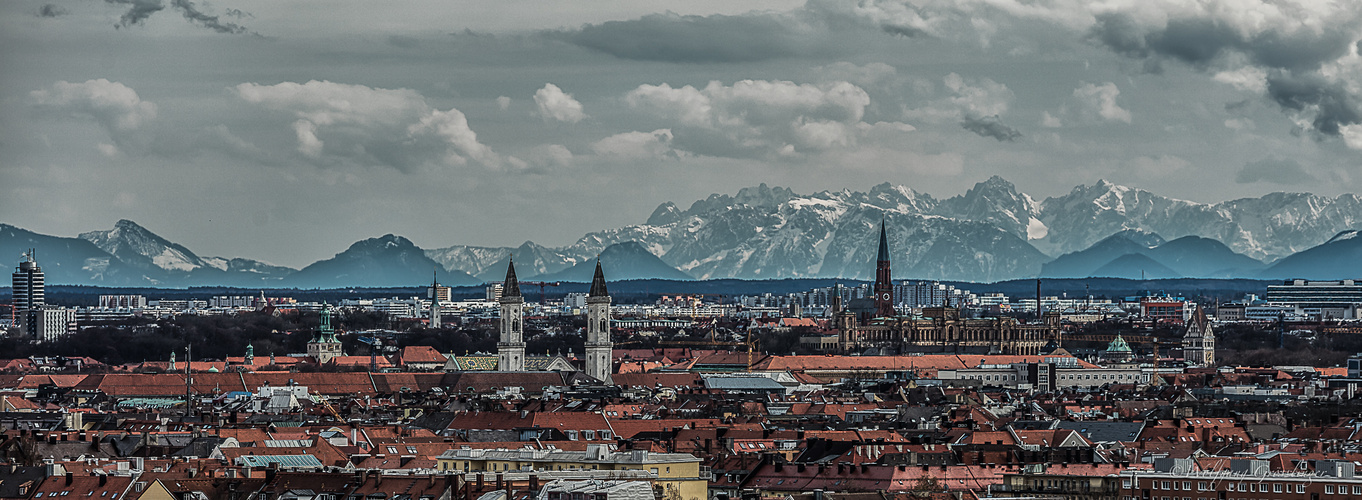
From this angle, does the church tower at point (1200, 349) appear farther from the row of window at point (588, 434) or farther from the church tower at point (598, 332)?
the row of window at point (588, 434)

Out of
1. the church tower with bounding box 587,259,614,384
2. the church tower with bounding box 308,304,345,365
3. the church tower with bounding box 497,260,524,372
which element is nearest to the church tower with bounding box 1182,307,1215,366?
the church tower with bounding box 587,259,614,384

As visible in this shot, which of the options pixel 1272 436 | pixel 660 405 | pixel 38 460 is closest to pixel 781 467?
pixel 38 460

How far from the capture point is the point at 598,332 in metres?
150

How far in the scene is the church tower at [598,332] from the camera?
148 meters

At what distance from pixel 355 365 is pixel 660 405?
62.3 meters

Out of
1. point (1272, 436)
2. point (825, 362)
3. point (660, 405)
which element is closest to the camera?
point (1272, 436)

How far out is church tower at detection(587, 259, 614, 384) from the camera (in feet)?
487

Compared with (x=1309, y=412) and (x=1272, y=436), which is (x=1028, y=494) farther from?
(x=1309, y=412)

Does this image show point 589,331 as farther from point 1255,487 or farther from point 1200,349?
point 1255,487

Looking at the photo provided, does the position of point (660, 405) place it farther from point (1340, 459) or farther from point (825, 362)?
point (825, 362)

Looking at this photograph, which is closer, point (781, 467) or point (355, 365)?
point (781, 467)

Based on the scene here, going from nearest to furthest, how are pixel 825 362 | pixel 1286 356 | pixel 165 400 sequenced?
pixel 165 400 < pixel 825 362 < pixel 1286 356

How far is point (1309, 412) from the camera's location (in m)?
93.7

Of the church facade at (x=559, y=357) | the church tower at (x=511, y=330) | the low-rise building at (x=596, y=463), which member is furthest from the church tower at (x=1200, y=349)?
the low-rise building at (x=596, y=463)
